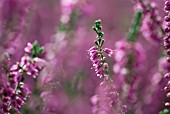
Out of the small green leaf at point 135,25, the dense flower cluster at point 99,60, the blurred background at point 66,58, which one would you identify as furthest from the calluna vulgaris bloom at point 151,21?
the dense flower cluster at point 99,60

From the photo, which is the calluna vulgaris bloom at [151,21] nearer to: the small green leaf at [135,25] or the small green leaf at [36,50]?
the small green leaf at [135,25]

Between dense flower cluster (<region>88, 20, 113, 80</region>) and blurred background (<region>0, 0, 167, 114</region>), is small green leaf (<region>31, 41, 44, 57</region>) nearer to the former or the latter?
blurred background (<region>0, 0, 167, 114</region>)

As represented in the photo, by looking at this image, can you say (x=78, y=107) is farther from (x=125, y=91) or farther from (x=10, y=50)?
(x=10, y=50)

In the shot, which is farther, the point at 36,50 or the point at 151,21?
the point at 151,21

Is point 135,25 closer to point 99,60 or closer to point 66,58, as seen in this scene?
point 66,58

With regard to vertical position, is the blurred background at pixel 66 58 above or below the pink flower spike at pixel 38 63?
above

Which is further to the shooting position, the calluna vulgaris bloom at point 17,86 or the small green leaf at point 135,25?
the small green leaf at point 135,25

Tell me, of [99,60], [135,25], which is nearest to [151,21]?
[135,25]

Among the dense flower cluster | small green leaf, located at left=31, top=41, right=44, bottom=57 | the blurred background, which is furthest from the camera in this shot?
the blurred background

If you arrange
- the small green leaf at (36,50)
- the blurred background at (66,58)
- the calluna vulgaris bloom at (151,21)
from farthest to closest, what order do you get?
the calluna vulgaris bloom at (151,21), the blurred background at (66,58), the small green leaf at (36,50)

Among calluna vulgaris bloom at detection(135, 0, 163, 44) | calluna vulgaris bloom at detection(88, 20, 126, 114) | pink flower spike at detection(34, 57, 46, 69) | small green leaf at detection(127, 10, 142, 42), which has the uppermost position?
small green leaf at detection(127, 10, 142, 42)

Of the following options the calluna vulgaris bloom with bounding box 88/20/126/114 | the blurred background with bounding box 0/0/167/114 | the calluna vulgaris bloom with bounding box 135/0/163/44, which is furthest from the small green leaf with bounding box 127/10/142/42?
the calluna vulgaris bloom with bounding box 88/20/126/114
